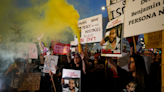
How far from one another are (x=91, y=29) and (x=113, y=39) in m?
0.39

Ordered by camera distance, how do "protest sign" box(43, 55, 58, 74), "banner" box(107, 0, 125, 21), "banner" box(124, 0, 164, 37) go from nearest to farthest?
"banner" box(124, 0, 164, 37) < "banner" box(107, 0, 125, 21) < "protest sign" box(43, 55, 58, 74)

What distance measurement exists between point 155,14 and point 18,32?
2.07 meters

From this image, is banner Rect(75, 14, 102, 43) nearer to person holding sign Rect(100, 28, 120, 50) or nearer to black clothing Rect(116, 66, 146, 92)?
person holding sign Rect(100, 28, 120, 50)

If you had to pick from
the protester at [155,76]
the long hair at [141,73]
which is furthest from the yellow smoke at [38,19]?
the protester at [155,76]

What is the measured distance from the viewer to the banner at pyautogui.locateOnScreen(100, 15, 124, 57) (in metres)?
1.31

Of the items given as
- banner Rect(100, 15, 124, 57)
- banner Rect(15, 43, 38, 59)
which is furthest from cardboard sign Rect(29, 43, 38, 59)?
banner Rect(100, 15, 124, 57)

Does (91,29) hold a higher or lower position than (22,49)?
higher

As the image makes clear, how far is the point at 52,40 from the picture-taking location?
208 centimetres

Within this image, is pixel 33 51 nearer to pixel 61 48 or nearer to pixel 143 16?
pixel 61 48

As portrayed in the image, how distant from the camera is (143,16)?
1.00 meters

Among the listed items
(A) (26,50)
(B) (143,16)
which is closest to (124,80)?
(B) (143,16)

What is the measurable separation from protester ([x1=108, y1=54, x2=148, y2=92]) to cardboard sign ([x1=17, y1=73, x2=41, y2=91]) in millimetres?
1464

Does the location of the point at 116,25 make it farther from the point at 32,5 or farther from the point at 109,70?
the point at 32,5

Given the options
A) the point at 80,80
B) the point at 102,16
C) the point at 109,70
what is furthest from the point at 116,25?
the point at 80,80
